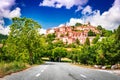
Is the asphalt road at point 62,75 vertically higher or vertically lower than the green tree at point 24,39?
lower

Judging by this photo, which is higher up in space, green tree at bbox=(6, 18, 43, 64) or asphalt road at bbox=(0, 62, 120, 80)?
→ green tree at bbox=(6, 18, 43, 64)

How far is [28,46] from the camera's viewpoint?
6969 cm

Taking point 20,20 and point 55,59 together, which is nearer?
point 20,20

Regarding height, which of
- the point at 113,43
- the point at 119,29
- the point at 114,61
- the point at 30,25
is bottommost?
the point at 114,61

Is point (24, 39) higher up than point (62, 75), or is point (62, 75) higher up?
point (24, 39)

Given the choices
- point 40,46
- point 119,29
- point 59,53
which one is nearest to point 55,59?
point 59,53

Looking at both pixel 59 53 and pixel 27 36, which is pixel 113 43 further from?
pixel 59 53

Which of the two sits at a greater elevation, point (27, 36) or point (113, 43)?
point (27, 36)

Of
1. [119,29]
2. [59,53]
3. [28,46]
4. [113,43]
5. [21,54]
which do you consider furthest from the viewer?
[59,53]

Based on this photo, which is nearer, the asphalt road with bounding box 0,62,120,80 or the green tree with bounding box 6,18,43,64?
the asphalt road with bounding box 0,62,120,80

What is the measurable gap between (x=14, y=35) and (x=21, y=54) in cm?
840

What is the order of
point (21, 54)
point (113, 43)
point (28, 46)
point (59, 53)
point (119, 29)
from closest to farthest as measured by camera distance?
1. point (113, 43)
2. point (119, 29)
3. point (21, 54)
4. point (28, 46)
5. point (59, 53)

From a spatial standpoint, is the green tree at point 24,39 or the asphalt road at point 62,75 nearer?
the asphalt road at point 62,75

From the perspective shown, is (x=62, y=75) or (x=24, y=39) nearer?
(x=62, y=75)
